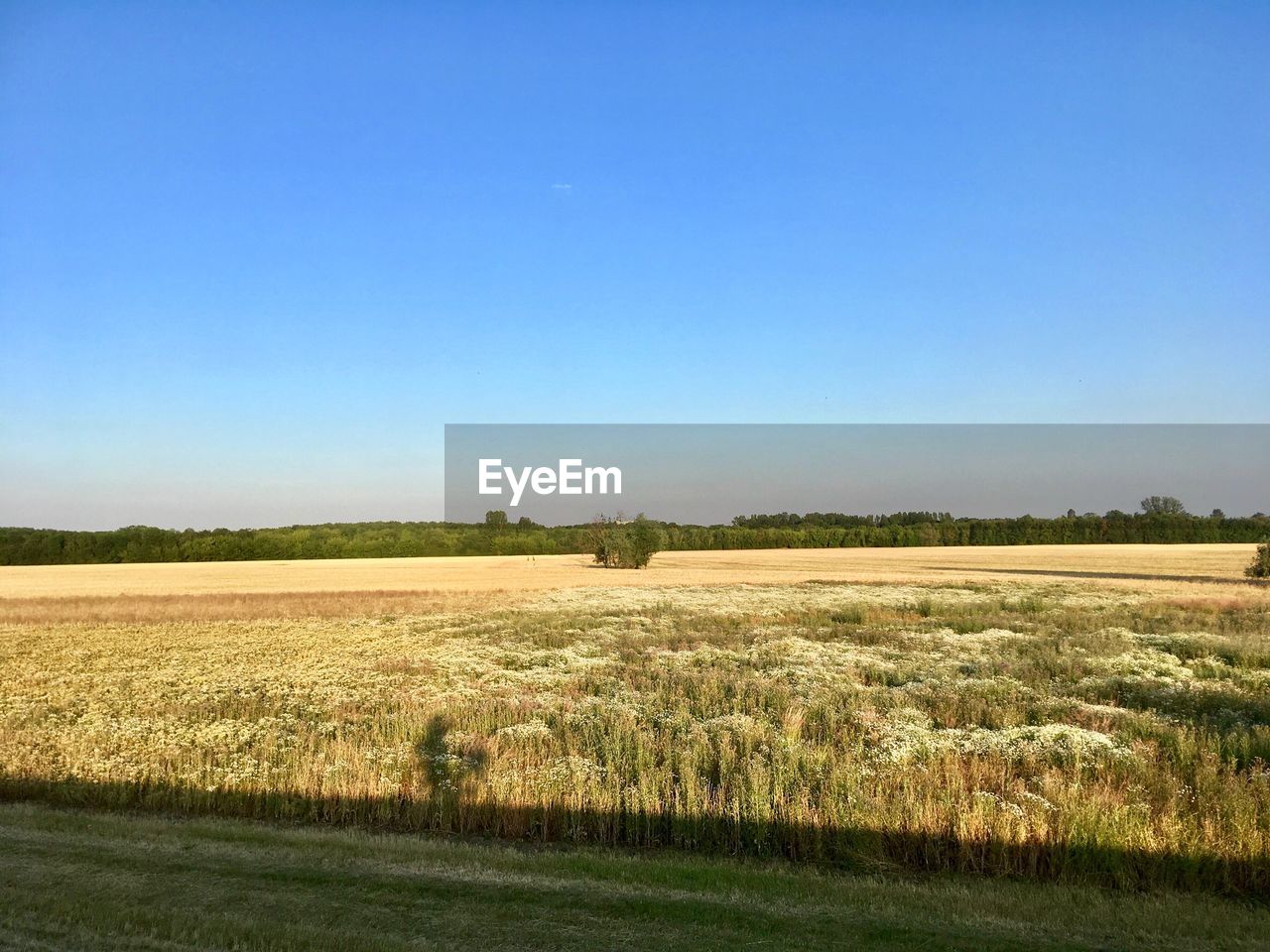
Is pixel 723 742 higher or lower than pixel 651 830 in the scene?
higher

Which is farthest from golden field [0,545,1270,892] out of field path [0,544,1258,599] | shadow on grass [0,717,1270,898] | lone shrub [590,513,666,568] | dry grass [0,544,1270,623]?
lone shrub [590,513,666,568]

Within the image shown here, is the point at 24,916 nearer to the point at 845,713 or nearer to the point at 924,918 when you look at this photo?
the point at 924,918

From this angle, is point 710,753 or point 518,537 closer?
point 710,753

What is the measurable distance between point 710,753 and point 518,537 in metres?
116

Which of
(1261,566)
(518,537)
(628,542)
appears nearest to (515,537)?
(518,537)

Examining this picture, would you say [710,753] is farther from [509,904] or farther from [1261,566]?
[1261,566]

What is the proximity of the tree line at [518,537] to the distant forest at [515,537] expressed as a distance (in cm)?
15

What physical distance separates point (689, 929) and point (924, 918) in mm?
2023

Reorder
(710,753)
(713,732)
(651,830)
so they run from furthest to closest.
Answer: (713,732) < (710,753) < (651,830)

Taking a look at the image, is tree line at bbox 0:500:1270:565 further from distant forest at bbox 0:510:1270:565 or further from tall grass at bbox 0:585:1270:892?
tall grass at bbox 0:585:1270:892

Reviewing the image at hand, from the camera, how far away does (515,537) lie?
126 meters

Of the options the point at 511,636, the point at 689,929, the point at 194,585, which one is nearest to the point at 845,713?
the point at 689,929

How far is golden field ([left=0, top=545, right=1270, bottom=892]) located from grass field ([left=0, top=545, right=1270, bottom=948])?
0.06 meters

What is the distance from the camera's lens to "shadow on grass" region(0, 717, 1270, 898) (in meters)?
8.02
